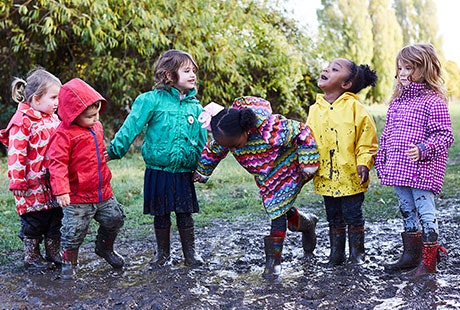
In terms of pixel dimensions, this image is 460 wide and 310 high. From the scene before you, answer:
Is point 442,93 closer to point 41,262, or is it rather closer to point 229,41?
point 41,262

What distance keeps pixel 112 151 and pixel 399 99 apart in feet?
6.50

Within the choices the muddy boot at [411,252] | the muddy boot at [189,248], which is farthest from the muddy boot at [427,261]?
the muddy boot at [189,248]

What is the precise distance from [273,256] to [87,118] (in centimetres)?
155

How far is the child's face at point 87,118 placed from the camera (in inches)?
156

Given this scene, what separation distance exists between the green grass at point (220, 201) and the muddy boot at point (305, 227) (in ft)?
4.59

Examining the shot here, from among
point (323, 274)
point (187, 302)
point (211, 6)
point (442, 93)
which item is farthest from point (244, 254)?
point (211, 6)

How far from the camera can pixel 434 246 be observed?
3699 mm

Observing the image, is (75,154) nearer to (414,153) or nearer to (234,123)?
(234,123)

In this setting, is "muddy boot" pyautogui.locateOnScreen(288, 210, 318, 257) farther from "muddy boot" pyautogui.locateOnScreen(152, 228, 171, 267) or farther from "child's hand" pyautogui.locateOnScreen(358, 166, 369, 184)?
"muddy boot" pyautogui.locateOnScreen(152, 228, 171, 267)

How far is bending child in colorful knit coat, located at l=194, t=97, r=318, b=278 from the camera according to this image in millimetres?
3828

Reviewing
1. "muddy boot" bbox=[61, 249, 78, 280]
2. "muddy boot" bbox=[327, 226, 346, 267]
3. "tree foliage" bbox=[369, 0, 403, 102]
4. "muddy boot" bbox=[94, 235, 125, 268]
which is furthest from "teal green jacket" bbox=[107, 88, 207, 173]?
"tree foliage" bbox=[369, 0, 403, 102]

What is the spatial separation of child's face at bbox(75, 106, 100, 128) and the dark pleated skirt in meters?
0.55

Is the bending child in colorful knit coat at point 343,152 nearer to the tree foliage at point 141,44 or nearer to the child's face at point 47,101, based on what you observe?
the child's face at point 47,101

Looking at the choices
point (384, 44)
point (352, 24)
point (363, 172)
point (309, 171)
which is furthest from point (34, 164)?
point (384, 44)
